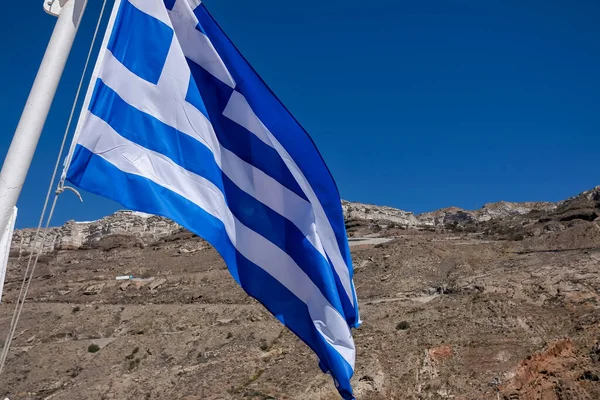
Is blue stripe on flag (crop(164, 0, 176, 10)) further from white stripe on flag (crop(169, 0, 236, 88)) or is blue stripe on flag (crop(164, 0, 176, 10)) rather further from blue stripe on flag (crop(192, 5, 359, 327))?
blue stripe on flag (crop(192, 5, 359, 327))

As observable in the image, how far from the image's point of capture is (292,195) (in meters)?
5.57

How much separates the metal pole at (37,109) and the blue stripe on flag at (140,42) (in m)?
0.81

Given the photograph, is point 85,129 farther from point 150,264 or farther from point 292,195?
point 150,264

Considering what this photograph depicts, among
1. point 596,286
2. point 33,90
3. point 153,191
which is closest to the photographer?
point 33,90

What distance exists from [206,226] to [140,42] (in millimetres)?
1569

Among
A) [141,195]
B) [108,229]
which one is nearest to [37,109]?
[141,195]

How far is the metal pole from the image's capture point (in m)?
3.66

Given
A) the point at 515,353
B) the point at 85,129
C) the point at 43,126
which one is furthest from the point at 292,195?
the point at 515,353

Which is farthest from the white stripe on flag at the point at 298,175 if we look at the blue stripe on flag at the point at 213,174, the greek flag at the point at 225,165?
the blue stripe on flag at the point at 213,174

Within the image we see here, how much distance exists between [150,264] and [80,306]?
12214 millimetres

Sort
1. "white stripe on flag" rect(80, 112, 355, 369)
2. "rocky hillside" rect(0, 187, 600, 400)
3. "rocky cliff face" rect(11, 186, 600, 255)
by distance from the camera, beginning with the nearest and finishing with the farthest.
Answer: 1. "white stripe on flag" rect(80, 112, 355, 369)
2. "rocky hillside" rect(0, 187, 600, 400)
3. "rocky cliff face" rect(11, 186, 600, 255)

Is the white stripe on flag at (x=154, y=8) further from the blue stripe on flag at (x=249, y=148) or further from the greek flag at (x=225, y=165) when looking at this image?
the blue stripe on flag at (x=249, y=148)

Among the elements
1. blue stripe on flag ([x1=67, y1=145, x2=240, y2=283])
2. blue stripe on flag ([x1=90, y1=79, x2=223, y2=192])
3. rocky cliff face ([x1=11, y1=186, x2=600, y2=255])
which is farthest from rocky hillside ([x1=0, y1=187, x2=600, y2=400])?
rocky cliff face ([x1=11, y1=186, x2=600, y2=255])

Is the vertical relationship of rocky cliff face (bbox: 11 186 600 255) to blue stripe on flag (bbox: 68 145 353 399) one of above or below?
above
